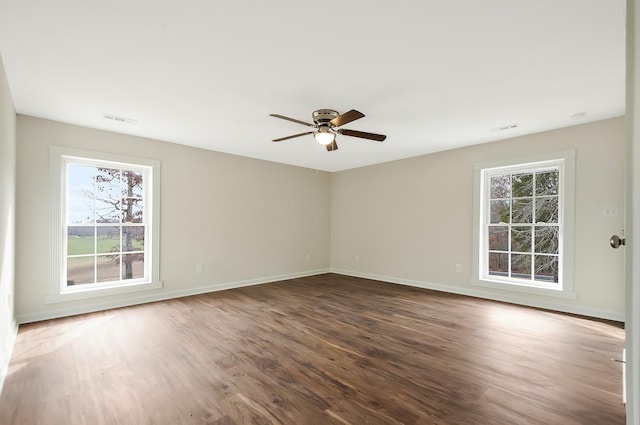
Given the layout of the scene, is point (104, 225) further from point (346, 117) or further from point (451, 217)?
point (451, 217)

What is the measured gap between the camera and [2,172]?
239 centimetres

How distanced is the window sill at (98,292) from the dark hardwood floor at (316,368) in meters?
0.31

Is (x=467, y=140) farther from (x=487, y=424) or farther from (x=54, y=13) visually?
(x=54, y=13)

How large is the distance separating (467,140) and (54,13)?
4.65 meters

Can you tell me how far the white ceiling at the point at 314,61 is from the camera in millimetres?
1766

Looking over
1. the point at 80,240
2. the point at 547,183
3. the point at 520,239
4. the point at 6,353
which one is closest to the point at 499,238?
the point at 520,239

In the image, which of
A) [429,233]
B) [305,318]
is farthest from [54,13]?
[429,233]

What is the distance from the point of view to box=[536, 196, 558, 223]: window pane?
410cm

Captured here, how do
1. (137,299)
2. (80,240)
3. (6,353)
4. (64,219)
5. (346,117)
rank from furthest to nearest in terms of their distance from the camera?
(137,299)
(80,240)
(64,219)
(346,117)
(6,353)

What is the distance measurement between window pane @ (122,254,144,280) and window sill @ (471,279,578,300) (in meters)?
5.13

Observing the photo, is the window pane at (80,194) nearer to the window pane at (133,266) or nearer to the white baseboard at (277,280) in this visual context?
the window pane at (133,266)

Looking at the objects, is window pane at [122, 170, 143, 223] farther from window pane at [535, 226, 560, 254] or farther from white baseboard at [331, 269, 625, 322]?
window pane at [535, 226, 560, 254]

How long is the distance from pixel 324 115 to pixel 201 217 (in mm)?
2927

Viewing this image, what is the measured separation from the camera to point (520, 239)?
14.4 ft
